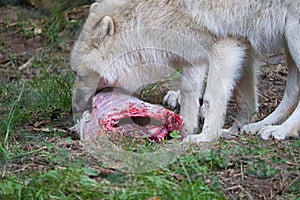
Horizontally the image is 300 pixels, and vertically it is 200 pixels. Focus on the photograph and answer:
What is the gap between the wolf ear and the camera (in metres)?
5.48

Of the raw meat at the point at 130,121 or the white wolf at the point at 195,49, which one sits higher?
the white wolf at the point at 195,49

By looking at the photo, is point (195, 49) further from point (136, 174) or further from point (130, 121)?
point (136, 174)

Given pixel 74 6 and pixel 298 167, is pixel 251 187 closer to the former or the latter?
pixel 298 167

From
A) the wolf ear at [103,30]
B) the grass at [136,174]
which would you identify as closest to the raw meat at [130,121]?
the grass at [136,174]

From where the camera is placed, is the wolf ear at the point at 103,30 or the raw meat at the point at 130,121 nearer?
the raw meat at the point at 130,121

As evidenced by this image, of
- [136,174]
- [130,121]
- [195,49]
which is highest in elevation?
[195,49]

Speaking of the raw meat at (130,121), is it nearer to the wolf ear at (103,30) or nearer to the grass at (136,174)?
the grass at (136,174)

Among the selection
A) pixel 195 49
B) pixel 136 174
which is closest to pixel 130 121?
pixel 195 49

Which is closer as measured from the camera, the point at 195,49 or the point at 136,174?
the point at 136,174

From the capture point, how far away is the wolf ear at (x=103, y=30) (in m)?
5.48

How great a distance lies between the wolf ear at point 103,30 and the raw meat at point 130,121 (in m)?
0.56

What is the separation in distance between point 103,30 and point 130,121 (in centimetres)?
85

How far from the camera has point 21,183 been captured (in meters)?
4.01

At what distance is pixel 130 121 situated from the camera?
5.33 metres
